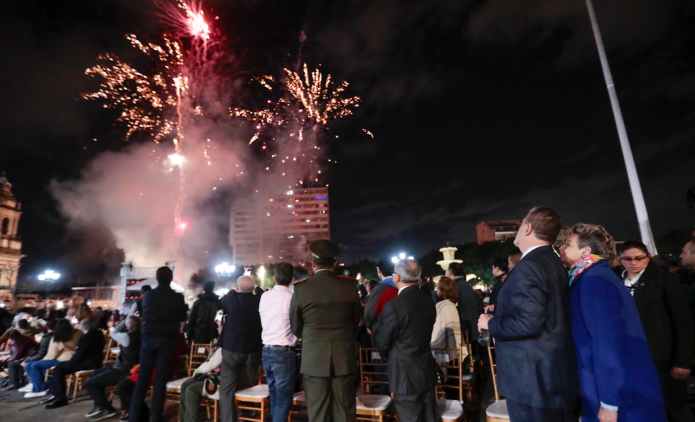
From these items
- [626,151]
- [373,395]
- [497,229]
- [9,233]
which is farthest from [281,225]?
[373,395]

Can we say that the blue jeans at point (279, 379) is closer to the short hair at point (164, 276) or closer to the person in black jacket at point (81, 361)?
the short hair at point (164, 276)

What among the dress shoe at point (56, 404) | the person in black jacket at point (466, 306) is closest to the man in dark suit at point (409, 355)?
the person in black jacket at point (466, 306)

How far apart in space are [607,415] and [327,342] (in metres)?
2.23

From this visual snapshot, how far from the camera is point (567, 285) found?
88.7 inches

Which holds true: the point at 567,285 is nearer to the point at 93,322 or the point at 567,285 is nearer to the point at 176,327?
the point at 176,327

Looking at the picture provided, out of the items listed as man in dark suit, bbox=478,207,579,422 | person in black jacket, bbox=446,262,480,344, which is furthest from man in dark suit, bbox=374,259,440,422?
person in black jacket, bbox=446,262,480,344

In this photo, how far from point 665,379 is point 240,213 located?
428 feet

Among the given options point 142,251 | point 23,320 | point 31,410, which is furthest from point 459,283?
point 142,251

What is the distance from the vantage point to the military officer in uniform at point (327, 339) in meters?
3.46

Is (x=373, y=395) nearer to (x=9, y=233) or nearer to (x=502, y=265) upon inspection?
(x=502, y=265)

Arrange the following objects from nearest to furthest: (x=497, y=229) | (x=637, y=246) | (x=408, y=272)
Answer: (x=408, y=272), (x=637, y=246), (x=497, y=229)

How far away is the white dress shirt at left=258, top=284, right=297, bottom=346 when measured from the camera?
4.22 meters

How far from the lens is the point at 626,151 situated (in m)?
11.3

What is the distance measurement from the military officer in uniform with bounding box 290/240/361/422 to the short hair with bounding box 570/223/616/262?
82.5 inches
